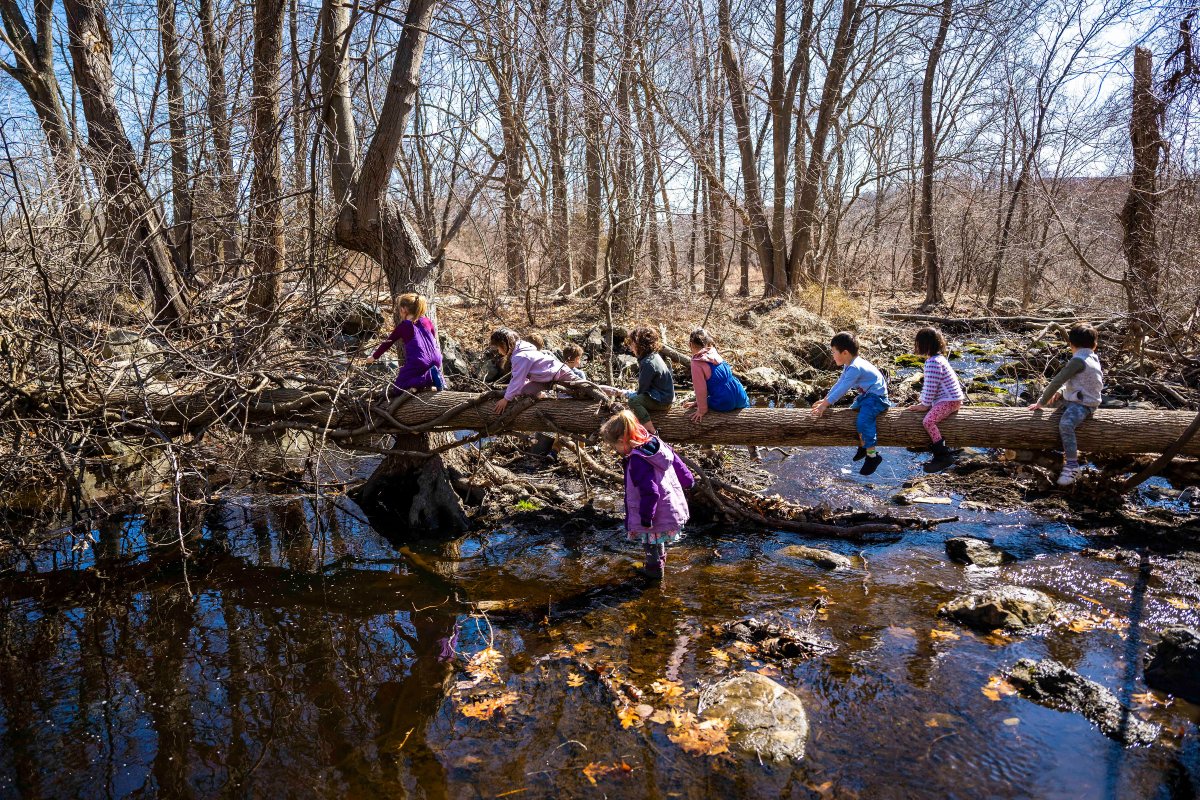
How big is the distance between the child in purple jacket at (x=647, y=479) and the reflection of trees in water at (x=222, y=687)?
5.39ft

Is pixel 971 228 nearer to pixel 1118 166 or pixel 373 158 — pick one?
pixel 1118 166

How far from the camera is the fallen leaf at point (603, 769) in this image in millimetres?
3795

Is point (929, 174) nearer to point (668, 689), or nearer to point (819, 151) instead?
point (819, 151)

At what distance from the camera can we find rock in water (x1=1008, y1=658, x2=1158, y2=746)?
398 cm

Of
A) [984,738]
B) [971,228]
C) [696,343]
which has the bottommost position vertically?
[984,738]

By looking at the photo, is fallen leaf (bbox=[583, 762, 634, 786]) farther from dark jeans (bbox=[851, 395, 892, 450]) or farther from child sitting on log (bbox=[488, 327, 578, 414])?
dark jeans (bbox=[851, 395, 892, 450])

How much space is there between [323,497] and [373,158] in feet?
12.1

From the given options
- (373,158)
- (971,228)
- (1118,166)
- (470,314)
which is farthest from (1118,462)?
(971,228)

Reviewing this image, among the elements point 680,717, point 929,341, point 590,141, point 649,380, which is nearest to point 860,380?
point 929,341

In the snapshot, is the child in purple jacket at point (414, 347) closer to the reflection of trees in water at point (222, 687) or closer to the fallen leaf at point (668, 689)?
the reflection of trees in water at point (222, 687)

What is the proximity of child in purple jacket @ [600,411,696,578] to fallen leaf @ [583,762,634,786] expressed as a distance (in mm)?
1947

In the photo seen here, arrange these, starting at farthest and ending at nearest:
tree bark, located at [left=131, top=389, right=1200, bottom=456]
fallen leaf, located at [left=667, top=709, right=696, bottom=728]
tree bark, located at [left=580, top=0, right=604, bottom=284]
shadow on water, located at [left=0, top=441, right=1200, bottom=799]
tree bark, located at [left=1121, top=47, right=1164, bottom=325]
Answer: tree bark, located at [left=1121, top=47, right=1164, bottom=325], tree bark, located at [left=580, top=0, right=604, bottom=284], tree bark, located at [left=131, top=389, right=1200, bottom=456], fallen leaf, located at [left=667, top=709, right=696, bottom=728], shadow on water, located at [left=0, top=441, right=1200, bottom=799]

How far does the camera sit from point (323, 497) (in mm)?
8195

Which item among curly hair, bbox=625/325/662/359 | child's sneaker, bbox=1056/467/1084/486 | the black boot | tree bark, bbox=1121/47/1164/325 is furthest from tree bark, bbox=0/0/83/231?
tree bark, bbox=1121/47/1164/325
